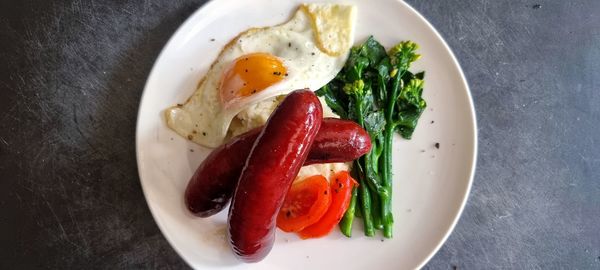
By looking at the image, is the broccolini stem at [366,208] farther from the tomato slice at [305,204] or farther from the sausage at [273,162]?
the sausage at [273,162]

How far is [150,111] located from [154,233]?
0.61m

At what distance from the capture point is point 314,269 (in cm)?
241

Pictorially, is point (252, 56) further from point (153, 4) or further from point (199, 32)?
point (153, 4)

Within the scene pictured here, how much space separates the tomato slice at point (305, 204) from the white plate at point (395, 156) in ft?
0.42

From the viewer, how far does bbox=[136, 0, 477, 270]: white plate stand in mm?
2332

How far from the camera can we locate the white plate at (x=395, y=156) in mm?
2332

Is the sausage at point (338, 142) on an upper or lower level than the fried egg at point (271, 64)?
lower

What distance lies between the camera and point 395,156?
2504mm

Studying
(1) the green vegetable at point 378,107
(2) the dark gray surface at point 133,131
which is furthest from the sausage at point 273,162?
(2) the dark gray surface at point 133,131

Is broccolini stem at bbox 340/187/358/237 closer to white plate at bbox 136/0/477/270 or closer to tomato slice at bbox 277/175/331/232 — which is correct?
white plate at bbox 136/0/477/270

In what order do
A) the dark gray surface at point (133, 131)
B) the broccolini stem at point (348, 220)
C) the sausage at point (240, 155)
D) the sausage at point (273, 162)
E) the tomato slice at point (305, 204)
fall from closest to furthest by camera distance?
1. the sausage at point (273, 162)
2. the sausage at point (240, 155)
3. the tomato slice at point (305, 204)
4. the broccolini stem at point (348, 220)
5. the dark gray surface at point (133, 131)

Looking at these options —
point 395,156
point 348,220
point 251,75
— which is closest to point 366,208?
point 348,220

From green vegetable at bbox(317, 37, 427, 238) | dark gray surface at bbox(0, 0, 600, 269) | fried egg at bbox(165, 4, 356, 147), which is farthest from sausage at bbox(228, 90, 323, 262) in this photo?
dark gray surface at bbox(0, 0, 600, 269)

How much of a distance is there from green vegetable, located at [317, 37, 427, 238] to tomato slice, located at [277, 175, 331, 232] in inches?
→ 8.1
